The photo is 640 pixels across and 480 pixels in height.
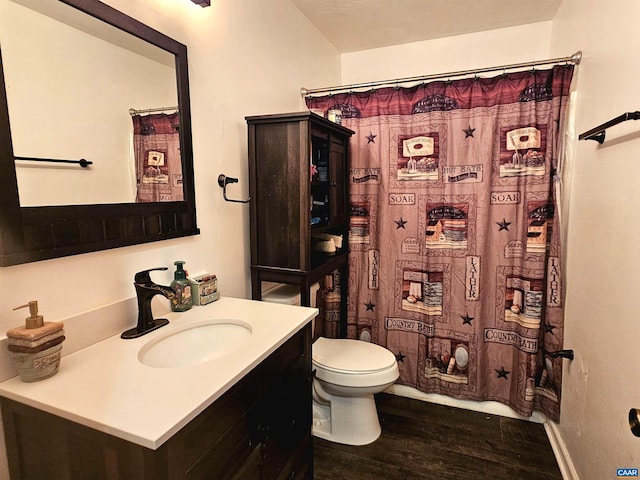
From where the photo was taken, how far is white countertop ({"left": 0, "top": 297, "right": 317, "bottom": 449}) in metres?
0.75

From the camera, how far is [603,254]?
1.46m

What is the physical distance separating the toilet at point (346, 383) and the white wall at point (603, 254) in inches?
33.6

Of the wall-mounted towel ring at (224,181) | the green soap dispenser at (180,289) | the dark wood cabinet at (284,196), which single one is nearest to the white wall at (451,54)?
the dark wood cabinet at (284,196)

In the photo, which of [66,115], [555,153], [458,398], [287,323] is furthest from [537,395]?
[66,115]

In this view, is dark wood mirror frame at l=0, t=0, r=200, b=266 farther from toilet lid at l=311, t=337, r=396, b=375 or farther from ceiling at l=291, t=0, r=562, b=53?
ceiling at l=291, t=0, r=562, b=53

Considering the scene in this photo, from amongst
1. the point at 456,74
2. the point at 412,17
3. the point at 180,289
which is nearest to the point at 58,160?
the point at 180,289

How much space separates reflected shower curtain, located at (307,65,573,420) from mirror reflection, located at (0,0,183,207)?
1.29m

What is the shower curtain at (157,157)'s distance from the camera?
4.21 ft

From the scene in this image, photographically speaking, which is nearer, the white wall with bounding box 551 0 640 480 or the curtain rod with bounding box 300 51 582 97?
the white wall with bounding box 551 0 640 480

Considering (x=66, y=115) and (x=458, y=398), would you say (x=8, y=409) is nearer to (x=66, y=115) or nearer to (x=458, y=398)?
(x=66, y=115)

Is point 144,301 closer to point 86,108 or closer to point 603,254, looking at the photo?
point 86,108

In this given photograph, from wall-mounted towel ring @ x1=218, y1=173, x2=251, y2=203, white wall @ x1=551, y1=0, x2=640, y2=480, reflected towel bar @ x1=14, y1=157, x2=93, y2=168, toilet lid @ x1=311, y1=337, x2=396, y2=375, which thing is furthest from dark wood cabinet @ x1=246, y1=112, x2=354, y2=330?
white wall @ x1=551, y1=0, x2=640, y2=480

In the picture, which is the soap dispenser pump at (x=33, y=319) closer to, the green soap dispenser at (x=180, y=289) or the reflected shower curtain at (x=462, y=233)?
the green soap dispenser at (x=180, y=289)

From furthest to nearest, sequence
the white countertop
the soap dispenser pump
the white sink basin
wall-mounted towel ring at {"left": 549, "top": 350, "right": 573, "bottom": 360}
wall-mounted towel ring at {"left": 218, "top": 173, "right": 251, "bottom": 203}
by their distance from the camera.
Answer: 1. wall-mounted towel ring at {"left": 549, "top": 350, "right": 573, "bottom": 360}
2. wall-mounted towel ring at {"left": 218, "top": 173, "right": 251, "bottom": 203}
3. the white sink basin
4. the soap dispenser pump
5. the white countertop
